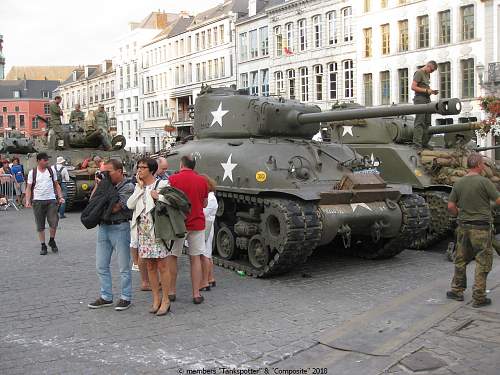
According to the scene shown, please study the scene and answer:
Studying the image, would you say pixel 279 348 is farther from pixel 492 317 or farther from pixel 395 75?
pixel 395 75

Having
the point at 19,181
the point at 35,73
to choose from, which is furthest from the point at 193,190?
the point at 35,73

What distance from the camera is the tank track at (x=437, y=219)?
11.5m

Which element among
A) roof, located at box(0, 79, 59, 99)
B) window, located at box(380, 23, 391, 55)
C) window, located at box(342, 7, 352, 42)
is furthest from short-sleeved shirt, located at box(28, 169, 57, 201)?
roof, located at box(0, 79, 59, 99)

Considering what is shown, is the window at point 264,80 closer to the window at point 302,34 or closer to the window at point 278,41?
the window at point 278,41

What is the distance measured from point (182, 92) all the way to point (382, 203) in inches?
2104

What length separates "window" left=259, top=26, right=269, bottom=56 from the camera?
161ft

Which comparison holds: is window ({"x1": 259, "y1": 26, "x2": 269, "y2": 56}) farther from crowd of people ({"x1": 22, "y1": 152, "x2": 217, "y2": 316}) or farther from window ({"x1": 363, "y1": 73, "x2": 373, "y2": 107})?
crowd of people ({"x1": 22, "y1": 152, "x2": 217, "y2": 316})

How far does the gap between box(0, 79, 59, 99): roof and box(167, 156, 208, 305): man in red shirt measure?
3950 inches

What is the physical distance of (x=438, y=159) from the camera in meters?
12.4

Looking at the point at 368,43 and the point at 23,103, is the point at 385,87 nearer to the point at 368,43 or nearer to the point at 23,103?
the point at 368,43

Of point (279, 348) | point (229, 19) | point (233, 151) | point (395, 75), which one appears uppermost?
point (229, 19)

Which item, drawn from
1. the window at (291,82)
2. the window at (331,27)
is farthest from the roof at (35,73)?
the window at (331,27)

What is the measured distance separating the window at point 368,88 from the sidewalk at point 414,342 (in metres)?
33.6

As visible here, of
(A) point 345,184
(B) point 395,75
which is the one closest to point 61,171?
(A) point 345,184
